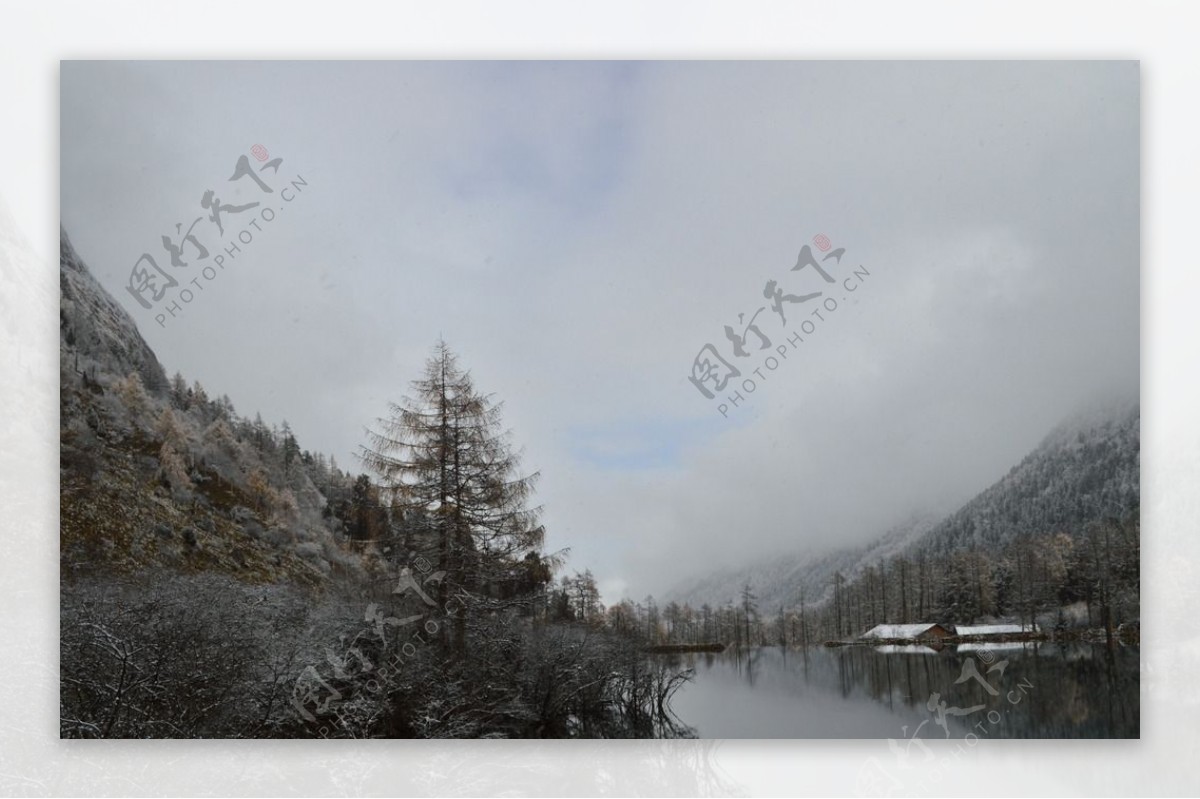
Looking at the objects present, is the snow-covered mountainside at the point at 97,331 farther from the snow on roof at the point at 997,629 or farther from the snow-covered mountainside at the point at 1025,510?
the snow on roof at the point at 997,629

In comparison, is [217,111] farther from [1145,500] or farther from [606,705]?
[1145,500]

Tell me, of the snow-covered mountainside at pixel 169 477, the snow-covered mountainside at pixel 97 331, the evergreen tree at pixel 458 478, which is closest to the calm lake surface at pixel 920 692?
the evergreen tree at pixel 458 478

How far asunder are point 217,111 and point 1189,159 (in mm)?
4407

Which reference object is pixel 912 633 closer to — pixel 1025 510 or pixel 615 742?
pixel 1025 510

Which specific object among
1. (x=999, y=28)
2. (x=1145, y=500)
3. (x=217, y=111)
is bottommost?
(x=1145, y=500)

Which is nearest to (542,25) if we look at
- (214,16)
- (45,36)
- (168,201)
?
(214,16)

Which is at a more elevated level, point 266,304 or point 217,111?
point 217,111

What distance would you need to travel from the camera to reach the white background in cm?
506

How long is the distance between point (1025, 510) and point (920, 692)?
94 centimetres

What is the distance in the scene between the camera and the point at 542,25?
516 cm

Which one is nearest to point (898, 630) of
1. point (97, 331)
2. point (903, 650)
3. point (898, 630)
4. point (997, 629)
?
point (898, 630)

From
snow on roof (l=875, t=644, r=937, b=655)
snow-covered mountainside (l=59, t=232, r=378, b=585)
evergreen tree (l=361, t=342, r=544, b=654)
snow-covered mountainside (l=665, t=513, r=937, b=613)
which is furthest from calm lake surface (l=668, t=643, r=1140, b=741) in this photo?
snow-covered mountainside (l=59, t=232, r=378, b=585)

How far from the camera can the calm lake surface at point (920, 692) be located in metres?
5.03

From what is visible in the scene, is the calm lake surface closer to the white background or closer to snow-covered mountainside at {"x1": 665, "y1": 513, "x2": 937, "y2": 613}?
the white background
